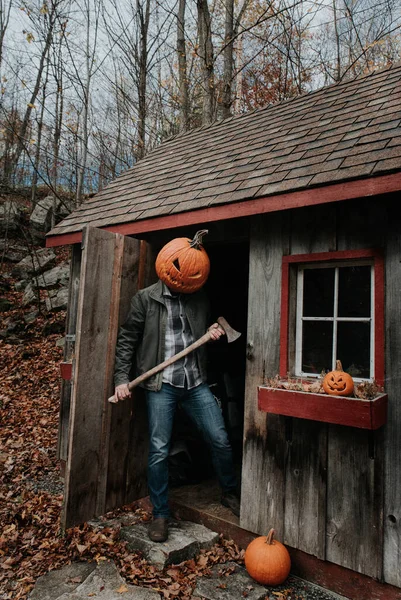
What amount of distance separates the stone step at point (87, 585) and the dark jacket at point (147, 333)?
1367mm

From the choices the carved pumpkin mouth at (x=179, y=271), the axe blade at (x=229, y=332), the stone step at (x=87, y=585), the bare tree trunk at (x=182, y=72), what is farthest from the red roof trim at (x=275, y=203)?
the bare tree trunk at (x=182, y=72)

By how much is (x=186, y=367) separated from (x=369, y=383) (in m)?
1.45

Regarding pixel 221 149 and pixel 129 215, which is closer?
pixel 129 215

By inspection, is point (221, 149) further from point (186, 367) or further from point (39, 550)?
point (39, 550)

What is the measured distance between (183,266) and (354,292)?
1.37 m

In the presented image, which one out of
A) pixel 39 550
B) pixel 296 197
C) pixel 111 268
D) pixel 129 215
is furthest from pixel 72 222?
pixel 39 550

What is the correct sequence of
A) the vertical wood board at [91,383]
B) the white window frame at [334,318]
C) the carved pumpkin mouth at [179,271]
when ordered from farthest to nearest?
1. the carved pumpkin mouth at [179,271]
2. the vertical wood board at [91,383]
3. the white window frame at [334,318]

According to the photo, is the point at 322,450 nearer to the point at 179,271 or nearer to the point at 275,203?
the point at 179,271

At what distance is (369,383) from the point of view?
2.77m

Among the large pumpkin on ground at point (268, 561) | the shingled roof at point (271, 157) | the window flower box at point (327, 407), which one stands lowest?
the large pumpkin on ground at point (268, 561)

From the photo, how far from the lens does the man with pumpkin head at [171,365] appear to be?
3.39 meters

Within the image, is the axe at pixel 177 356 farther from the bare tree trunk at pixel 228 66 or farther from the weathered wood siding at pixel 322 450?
the bare tree trunk at pixel 228 66

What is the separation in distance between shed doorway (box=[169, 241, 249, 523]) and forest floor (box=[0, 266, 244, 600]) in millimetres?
452

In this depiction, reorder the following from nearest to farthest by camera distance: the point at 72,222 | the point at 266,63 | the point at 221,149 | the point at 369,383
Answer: the point at 369,383, the point at 221,149, the point at 72,222, the point at 266,63
